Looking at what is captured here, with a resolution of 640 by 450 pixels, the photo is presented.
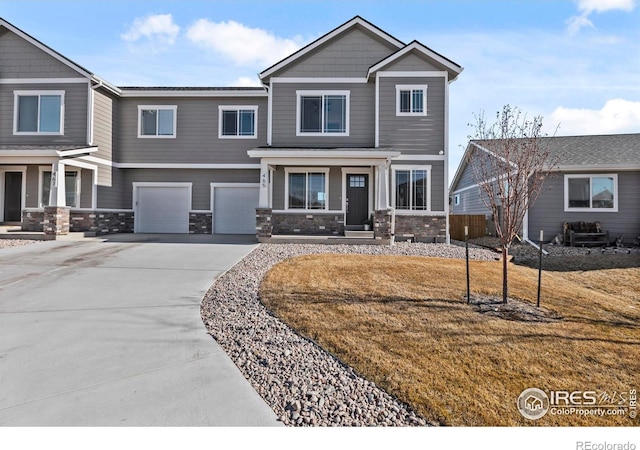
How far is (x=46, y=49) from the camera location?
14.7m

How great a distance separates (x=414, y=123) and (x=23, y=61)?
16.2 m

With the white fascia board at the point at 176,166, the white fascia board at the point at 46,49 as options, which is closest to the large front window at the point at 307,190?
the white fascia board at the point at 176,166

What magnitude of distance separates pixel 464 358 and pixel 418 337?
0.64 meters

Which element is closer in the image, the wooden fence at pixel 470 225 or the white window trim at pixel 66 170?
the white window trim at pixel 66 170

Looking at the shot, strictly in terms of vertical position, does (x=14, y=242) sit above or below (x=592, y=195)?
below

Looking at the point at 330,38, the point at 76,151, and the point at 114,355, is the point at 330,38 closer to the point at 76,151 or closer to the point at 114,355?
the point at 76,151

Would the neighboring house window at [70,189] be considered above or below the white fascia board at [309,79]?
below

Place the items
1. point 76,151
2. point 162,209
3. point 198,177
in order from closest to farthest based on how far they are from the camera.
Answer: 1. point 76,151
2. point 198,177
3. point 162,209

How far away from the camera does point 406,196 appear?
14.3m

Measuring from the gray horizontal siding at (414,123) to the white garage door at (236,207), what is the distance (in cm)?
638

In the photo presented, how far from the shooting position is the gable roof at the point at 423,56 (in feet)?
44.8

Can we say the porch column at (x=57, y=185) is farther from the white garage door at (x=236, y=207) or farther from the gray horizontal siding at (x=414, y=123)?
the gray horizontal siding at (x=414, y=123)

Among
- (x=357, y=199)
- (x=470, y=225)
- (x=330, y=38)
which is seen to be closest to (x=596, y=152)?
(x=470, y=225)

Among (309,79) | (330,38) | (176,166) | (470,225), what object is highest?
(330,38)
